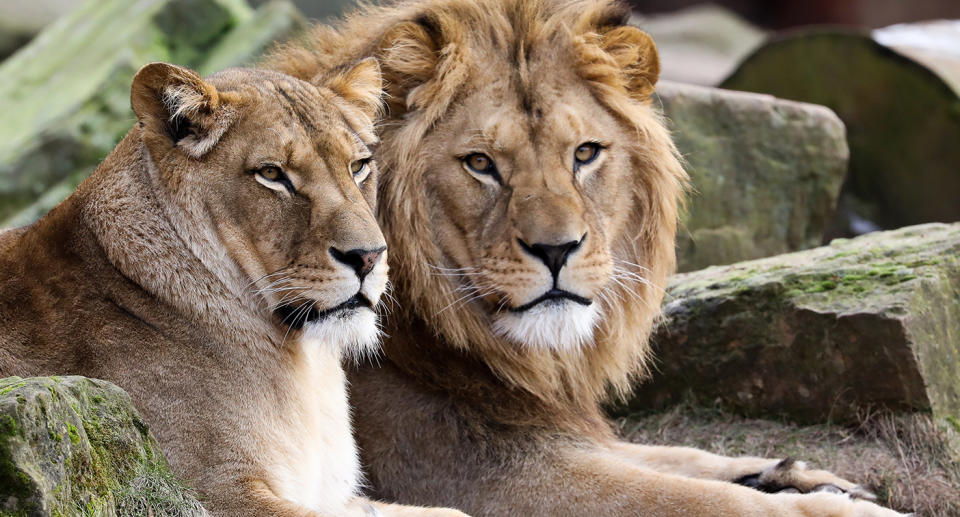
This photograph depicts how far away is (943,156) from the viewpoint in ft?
27.0

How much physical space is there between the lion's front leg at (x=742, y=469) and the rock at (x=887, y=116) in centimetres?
458

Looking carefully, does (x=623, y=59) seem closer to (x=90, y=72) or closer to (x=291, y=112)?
(x=291, y=112)

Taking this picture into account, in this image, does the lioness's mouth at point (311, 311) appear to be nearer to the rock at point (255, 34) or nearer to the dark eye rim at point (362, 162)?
the dark eye rim at point (362, 162)

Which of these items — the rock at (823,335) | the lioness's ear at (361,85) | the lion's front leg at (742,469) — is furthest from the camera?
the rock at (823,335)

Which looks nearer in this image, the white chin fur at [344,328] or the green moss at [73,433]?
the green moss at [73,433]

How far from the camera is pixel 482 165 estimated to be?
3.80 m

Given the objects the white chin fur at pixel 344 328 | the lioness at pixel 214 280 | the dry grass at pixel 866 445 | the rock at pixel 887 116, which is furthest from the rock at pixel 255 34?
the white chin fur at pixel 344 328

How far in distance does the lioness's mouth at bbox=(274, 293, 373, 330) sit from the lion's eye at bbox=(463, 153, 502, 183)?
3.19 ft

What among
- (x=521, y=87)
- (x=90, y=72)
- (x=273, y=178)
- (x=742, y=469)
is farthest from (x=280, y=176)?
(x=90, y=72)

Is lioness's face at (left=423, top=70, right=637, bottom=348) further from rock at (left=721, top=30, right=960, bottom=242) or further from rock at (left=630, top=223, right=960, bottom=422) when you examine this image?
rock at (left=721, top=30, right=960, bottom=242)

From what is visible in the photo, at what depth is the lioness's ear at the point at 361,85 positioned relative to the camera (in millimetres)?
3461

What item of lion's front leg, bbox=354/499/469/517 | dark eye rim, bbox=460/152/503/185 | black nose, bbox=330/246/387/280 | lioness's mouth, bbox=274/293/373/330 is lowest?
lion's front leg, bbox=354/499/469/517

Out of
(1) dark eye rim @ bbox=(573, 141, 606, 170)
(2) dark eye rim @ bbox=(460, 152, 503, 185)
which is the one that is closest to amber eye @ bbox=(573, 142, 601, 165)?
(1) dark eye rim @ bbox=(573, 141, 606, 170)

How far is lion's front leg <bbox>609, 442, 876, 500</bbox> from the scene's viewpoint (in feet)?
12.8
